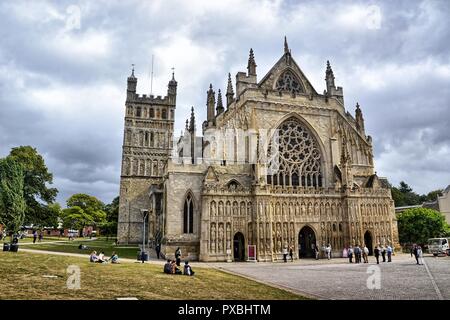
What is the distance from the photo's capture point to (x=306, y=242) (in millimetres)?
37125

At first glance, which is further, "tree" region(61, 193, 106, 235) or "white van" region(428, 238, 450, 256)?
"tree" region(61, 193, 106, 235)

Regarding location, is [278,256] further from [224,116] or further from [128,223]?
[128,223]

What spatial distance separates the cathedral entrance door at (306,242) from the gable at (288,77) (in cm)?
1575

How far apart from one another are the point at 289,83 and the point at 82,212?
58.6 meters

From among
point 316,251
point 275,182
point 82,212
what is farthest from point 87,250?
point 82,212

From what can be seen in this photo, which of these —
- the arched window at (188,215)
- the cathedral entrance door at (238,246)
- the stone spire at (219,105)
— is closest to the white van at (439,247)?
the cathedral entrance door at (238,246)

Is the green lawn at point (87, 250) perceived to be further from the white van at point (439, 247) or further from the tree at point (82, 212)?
the tree at point (82, 212)

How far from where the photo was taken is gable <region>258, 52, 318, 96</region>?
4032 cm

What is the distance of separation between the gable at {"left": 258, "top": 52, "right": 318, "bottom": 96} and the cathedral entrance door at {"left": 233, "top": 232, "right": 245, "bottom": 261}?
17.7 metres

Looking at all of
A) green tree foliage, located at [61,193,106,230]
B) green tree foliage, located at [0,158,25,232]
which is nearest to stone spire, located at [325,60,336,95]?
green tree foliage, located at [0,158,25,232]

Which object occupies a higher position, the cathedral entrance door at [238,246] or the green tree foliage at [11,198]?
the green tree foliage at [11,198]

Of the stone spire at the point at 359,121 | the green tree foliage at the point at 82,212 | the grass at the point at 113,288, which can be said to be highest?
the stone spire at the point at 359,121

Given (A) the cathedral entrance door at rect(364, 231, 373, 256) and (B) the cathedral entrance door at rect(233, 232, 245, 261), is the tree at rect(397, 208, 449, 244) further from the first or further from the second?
(B) the cathedral entrance door at rect(233, 232, 245, 261)

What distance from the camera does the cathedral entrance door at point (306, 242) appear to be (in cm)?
3634
